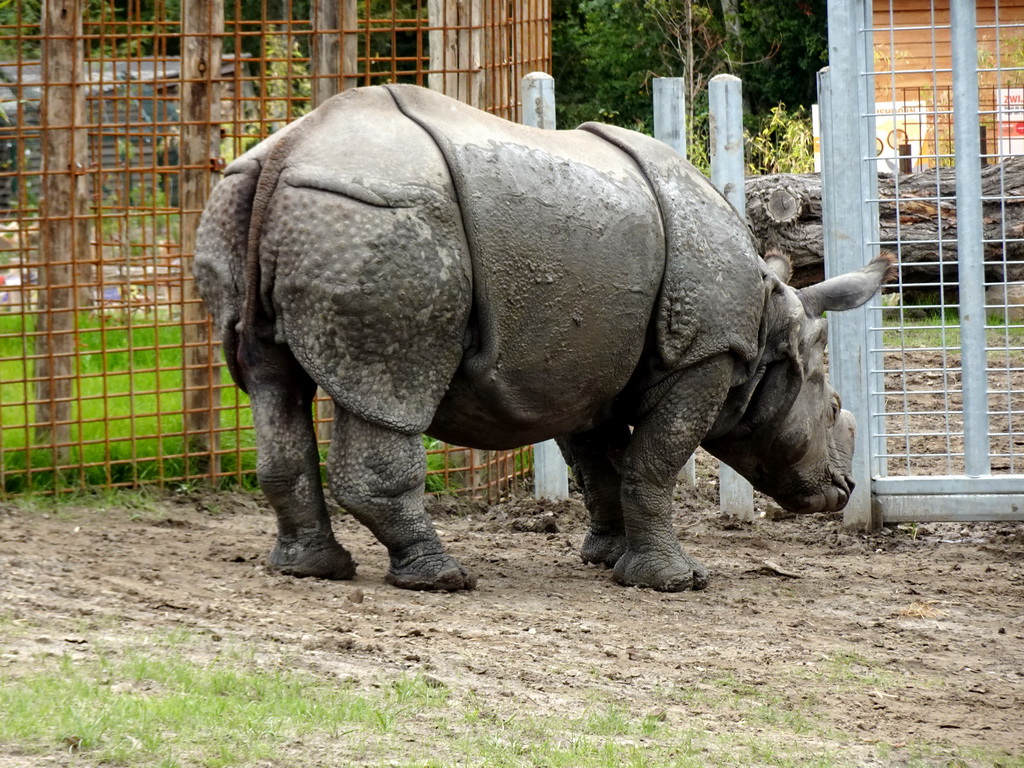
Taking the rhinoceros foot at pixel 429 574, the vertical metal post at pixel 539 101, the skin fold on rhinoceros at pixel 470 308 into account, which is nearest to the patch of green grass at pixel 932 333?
the vertical metal post at pixel 539 101

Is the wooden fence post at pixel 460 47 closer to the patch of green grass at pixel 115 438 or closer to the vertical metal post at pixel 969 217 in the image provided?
the patch of green grass at pixel 115 438

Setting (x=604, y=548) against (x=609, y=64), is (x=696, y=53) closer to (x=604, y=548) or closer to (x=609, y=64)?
(x=609, y=64)

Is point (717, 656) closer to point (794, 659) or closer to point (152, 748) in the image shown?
point (794, 659)

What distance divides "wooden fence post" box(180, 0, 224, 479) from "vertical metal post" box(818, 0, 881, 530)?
3379 millimetres

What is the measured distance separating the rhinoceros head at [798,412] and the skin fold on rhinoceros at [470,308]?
1 cm

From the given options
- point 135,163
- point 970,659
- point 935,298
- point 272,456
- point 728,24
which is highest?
point 728,24

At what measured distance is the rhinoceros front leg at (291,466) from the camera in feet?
20.2

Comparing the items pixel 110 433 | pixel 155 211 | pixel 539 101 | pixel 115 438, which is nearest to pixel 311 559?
pixel 115 438

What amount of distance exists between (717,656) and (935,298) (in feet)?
31.4

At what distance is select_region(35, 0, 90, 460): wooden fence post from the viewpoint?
27.4 feet

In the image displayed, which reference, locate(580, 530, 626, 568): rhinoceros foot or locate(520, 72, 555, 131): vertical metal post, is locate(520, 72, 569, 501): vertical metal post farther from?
locate(580, 530, 626, 568): rhinoceros foot

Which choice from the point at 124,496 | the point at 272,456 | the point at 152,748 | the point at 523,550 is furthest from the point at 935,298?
the point at 152,748

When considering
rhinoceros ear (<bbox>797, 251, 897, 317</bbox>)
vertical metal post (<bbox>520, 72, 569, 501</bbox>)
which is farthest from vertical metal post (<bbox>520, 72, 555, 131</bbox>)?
rhinoceros ear (<bbox>797, 251, 897, 317</bbox>)

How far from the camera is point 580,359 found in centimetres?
628
